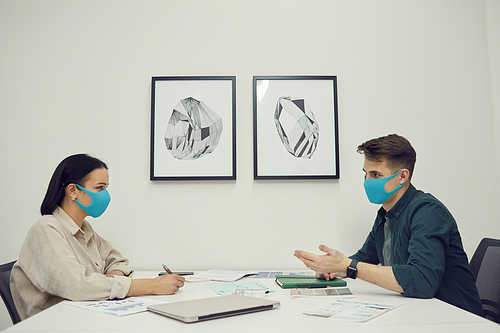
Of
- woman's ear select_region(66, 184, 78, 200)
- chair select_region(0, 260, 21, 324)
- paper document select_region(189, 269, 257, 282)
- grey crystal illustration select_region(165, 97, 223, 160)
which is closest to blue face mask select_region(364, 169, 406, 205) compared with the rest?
paper document select_region(189, 269, 257, 282)

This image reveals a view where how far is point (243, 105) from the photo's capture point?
7.30ft

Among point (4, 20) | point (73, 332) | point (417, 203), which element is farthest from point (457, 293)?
point (4, 20)

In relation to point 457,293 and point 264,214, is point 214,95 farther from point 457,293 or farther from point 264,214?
point 457,293

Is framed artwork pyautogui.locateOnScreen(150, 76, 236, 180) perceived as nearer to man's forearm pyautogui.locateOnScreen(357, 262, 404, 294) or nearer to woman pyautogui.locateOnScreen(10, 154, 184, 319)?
woman pyautogui.locateOnScreen(10, 154, 184, 319)


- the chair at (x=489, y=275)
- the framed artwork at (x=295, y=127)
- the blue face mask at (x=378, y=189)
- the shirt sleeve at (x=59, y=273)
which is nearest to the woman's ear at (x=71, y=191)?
the shirt sleeve at (x=59, y=273)

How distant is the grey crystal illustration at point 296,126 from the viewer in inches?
86.4

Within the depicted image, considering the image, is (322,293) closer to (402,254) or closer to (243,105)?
(402,254)

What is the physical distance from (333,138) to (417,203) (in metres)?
0.76

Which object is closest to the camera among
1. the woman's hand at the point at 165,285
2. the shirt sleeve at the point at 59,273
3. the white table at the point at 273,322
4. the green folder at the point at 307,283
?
the white table at the point at 273,322

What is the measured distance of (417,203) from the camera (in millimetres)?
1546

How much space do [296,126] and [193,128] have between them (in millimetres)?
621

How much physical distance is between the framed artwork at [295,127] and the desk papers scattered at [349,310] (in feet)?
3.38

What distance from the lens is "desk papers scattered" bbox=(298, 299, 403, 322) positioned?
3.46 feet

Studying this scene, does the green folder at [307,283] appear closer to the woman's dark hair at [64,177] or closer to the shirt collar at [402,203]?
the shirt collar at [402,203]
